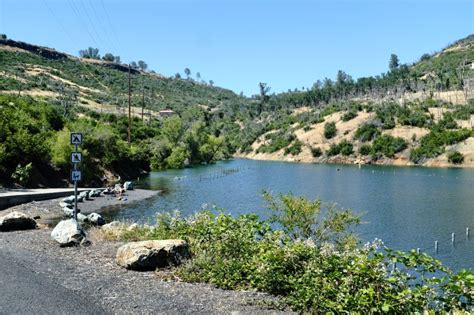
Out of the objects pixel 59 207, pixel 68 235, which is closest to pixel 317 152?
pixel 59 207

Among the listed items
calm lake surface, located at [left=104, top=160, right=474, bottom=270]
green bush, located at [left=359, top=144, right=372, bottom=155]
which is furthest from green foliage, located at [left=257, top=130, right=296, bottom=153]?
calm lake surface, located at [left=104, top=160, right=474, bottom=270]

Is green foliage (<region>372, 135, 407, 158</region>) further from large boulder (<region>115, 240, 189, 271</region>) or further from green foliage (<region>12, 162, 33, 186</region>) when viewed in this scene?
large boulder (<region>115, 240, 189, 271</region>)

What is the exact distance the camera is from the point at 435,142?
103 m

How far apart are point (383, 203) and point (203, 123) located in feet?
271

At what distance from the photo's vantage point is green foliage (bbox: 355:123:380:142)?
119688 mm

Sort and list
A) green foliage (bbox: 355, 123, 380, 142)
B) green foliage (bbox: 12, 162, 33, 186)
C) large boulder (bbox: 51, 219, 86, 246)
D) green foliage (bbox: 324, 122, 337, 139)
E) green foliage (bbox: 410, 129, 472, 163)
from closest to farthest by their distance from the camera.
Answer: large boulder (bbox: 51, 219, 86, 246) < green foliage (bbox: 12, 162, 33, 186) < green foliage (bbox: 410, 129, 472, 163) < green foliage (bbox: 355, 123, 380, 142) < green foliage (bbox: 324, 122, 337, 139)

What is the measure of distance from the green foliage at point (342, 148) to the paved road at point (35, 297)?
11358 cm

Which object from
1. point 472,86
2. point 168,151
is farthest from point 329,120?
point 168,151

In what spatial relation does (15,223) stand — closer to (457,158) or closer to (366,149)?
(457,158)

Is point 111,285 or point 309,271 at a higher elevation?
point 309,271

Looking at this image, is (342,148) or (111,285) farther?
(342,148)

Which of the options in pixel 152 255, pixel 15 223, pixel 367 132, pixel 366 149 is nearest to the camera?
pixel 152 255

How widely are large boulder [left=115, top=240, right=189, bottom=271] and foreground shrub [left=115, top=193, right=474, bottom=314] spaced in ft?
1.45

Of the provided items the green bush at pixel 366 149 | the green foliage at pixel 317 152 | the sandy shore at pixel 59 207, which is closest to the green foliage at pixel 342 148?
the green foliage at pixel 317 152
